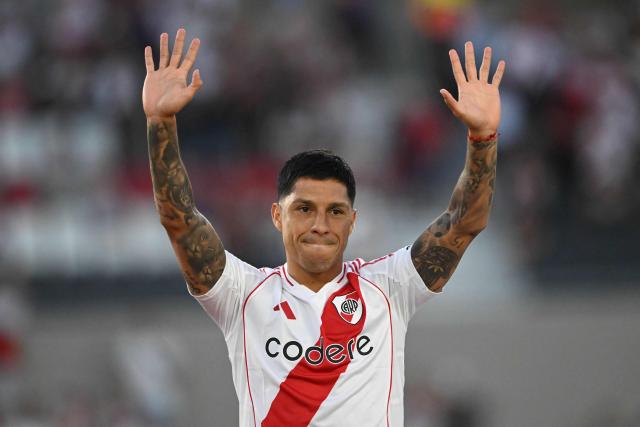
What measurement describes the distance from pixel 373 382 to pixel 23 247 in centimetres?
862

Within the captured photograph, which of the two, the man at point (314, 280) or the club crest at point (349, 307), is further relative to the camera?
the club crest at point (349, 307)

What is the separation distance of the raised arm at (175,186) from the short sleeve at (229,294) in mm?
33

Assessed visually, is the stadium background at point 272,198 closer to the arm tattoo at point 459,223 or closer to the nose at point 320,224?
the arm tattoo at point 459,223

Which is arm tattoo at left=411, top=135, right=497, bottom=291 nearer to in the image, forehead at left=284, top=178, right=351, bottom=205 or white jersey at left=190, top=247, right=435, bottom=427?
white jersey at left=190, top=247, right=435, bottom=427

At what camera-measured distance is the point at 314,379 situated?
4.89 m

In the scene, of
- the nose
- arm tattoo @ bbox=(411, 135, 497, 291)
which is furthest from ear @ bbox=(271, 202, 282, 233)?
arm tattoo @ bbox=(411, 135, 497, 291)

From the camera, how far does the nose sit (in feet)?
16.1

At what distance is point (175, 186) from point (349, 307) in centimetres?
87

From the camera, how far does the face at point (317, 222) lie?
16.2ft

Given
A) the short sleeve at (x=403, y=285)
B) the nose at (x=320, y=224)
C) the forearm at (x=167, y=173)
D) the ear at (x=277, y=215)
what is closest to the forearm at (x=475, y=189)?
the short sleeve at (x=403, y=285)

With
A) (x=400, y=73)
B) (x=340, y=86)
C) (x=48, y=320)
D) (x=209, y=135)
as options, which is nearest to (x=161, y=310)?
(x=48, y=320)

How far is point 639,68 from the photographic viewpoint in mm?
13797

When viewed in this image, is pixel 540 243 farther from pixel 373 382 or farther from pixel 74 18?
pixel 373 382

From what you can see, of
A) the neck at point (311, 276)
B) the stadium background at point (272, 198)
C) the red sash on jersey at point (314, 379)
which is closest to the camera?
the red sash on jersey at point (314, 379)
